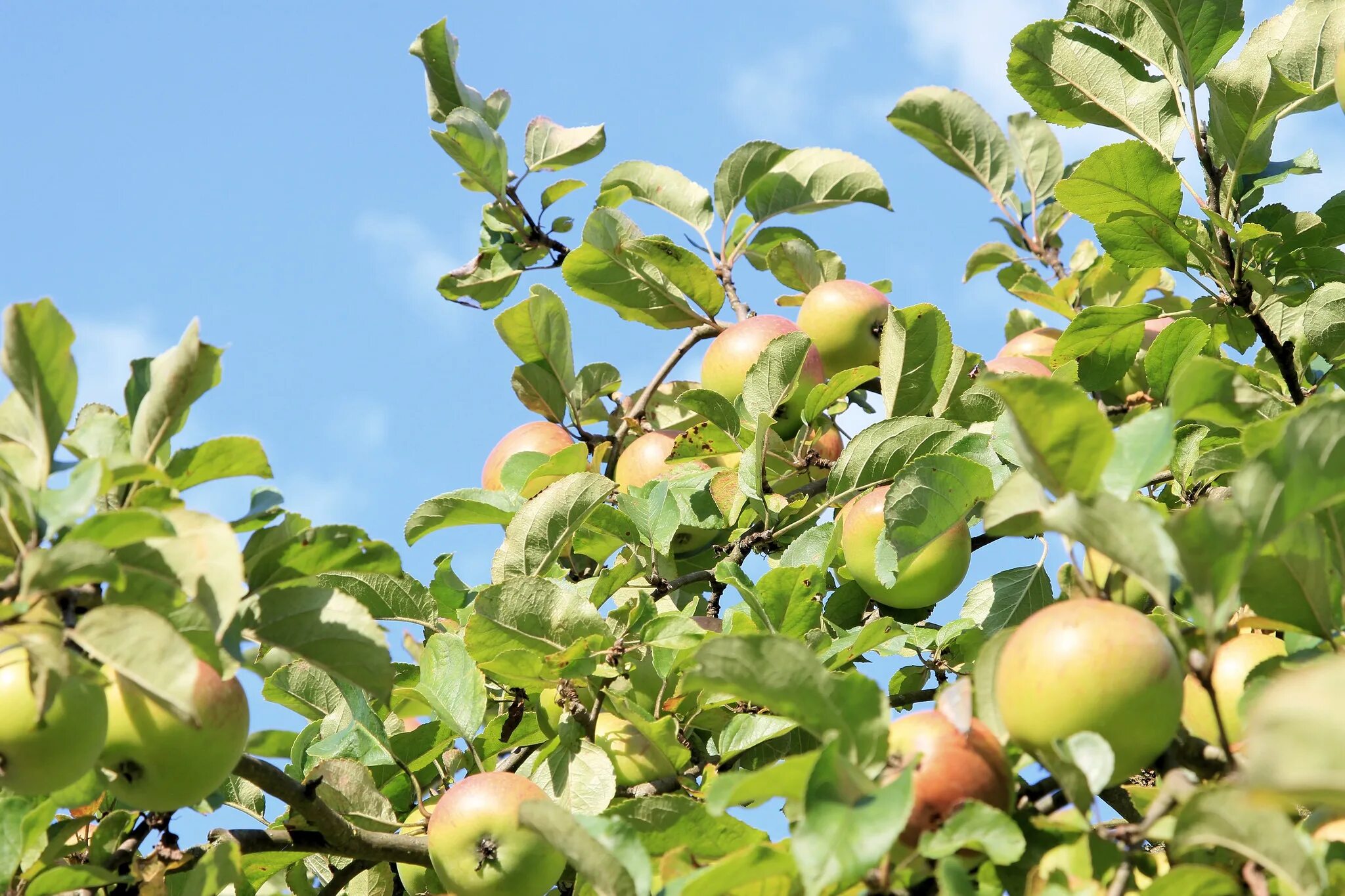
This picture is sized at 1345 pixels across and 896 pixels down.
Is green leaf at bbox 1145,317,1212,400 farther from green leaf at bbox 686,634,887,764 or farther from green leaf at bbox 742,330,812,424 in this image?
green leaf at bbox 686,634,887,764

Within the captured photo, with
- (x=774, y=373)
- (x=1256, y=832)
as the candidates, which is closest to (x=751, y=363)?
(x=774, y=373)

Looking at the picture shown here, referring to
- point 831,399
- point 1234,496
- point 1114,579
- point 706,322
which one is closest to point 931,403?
point 831,399

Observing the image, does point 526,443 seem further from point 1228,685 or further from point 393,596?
point 1228,685

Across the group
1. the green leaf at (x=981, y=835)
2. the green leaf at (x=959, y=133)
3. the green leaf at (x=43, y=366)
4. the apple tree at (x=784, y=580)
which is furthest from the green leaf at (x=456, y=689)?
the green leaf at (x=959, y=133)

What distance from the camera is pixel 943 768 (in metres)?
1.10

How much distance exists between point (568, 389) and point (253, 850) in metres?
1.49

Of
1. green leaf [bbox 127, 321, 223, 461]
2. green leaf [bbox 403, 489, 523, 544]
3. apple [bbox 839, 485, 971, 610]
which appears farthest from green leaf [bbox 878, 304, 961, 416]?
green leaf [bbox 127, 321, 223, 461]

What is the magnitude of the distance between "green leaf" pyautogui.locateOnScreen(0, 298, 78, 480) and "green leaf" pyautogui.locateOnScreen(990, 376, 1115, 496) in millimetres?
938

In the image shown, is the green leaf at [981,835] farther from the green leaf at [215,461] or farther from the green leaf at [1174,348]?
the green leaf at [1174,348]

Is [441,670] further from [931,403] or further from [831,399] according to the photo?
[931,403]

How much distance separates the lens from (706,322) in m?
2.88

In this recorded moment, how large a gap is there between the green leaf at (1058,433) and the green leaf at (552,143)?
223 cm

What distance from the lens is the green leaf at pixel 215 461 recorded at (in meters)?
1.37

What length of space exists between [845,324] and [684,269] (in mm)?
383
